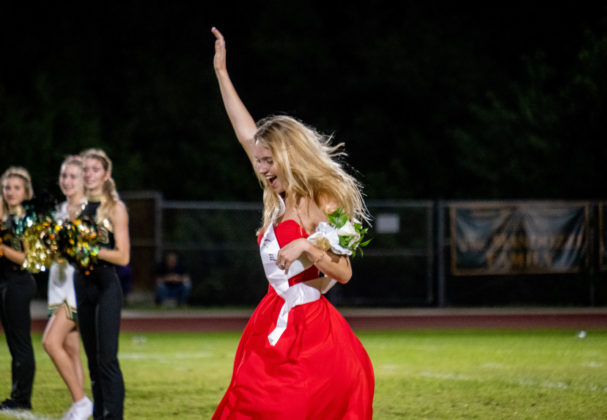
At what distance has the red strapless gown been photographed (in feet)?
15.0

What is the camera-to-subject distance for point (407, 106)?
44.0m

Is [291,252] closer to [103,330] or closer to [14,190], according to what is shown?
[103,330]

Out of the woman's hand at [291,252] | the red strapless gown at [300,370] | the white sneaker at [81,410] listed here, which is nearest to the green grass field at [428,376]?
the white sneaker at [81,410]

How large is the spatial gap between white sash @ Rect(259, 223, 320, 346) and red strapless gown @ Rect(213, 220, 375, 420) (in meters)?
0.03

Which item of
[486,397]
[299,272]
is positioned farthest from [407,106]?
[299,272]

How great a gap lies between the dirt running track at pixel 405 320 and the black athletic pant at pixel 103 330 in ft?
35.1

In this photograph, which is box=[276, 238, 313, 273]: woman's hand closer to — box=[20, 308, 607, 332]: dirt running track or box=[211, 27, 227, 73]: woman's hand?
box=[211, 27, 227, 73]: woman's hand

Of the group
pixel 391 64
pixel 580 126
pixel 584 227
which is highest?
pixel 391 64

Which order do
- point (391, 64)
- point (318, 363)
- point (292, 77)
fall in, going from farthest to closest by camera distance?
1. point (292, 77)
2. point (391, 64)
3. point (318, 363)

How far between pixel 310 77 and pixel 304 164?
Answer: 138 ft

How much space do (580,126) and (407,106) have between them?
697 inches

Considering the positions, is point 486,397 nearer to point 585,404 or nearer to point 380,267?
point 585,404

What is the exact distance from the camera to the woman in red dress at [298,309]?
15.0 feet

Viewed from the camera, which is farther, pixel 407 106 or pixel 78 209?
pixel 407 106
